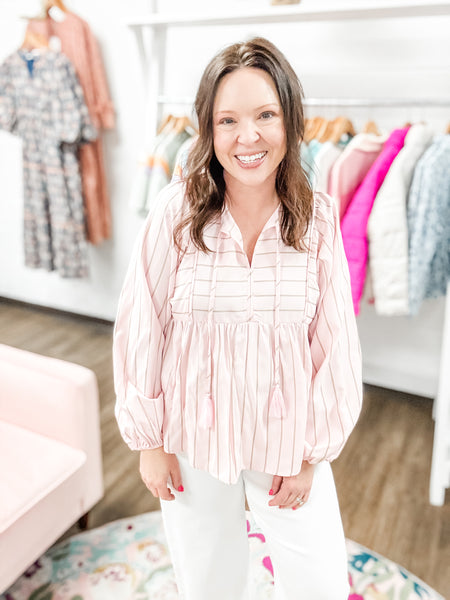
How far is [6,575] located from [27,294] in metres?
2.49

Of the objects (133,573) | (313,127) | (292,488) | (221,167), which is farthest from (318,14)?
(133,573)

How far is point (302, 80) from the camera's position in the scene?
2422 mm

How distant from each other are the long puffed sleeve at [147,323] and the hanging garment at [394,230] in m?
1.11

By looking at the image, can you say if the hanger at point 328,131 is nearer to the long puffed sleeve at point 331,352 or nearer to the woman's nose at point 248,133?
the long puffed sleeve at point 331,352

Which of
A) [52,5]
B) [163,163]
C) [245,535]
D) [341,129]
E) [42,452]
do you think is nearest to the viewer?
[245,535]

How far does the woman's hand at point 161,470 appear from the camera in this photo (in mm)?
1011

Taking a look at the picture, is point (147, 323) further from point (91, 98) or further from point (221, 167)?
point (91, 98)

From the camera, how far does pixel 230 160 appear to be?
0.88m

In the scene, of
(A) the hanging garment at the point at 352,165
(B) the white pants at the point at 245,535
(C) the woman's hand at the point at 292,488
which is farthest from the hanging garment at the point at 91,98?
(C) the woman's hand at the point at 292,488

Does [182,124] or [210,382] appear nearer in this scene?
[210,382]

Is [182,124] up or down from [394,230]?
up

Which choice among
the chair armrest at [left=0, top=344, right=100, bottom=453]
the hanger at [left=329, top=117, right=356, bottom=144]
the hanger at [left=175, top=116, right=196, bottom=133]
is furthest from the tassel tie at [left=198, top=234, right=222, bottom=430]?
the hanger at [left=175, top=116, right=196, bottom=133]

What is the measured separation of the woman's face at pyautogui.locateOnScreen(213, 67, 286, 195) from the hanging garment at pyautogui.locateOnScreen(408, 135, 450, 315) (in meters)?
1.11

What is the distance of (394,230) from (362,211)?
13 cm
